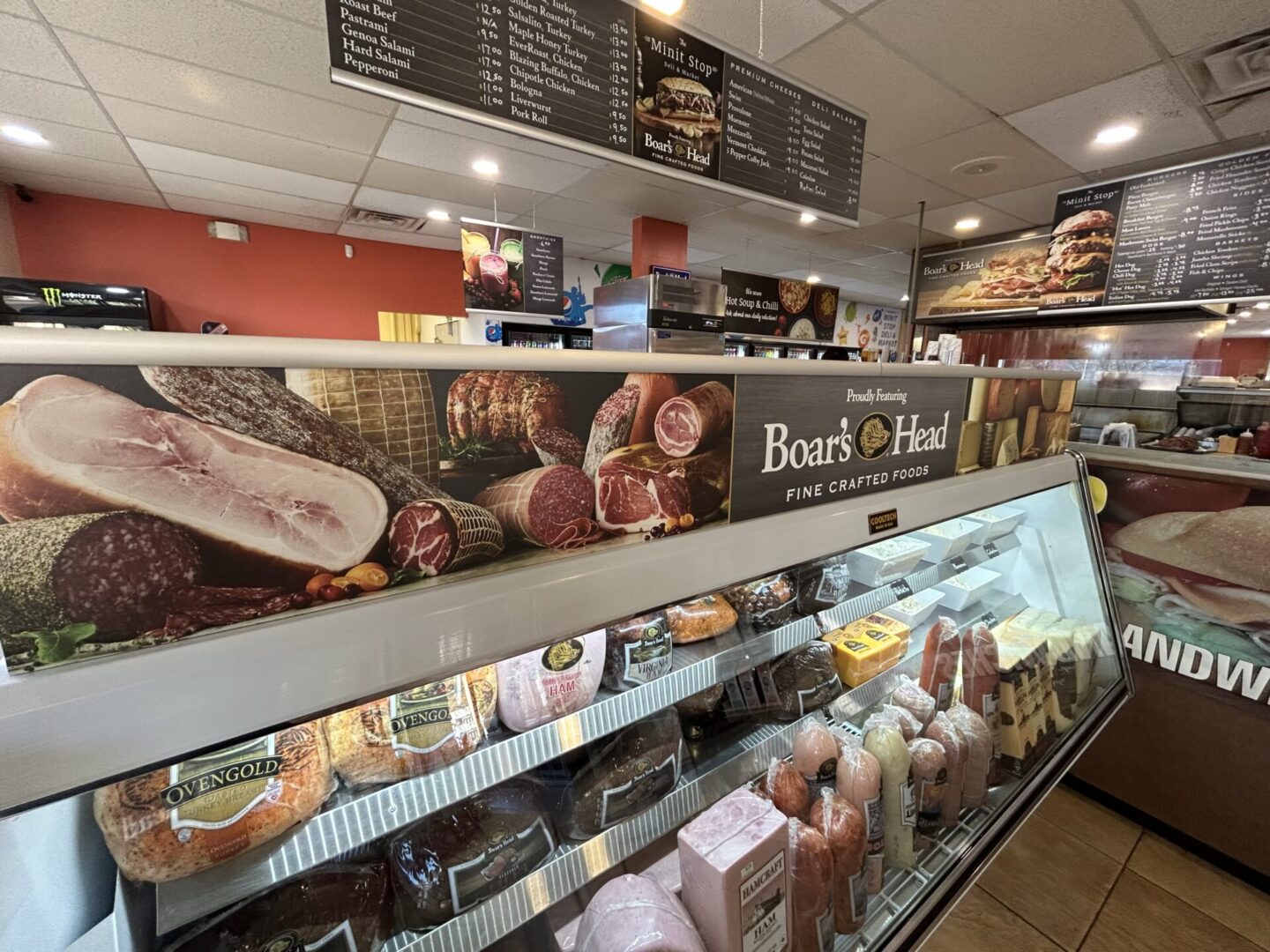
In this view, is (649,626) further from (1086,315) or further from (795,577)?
(1086,315)

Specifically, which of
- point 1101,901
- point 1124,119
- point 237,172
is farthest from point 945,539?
point 237,172

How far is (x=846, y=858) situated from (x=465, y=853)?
757 mm

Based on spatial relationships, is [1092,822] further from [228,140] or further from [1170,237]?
[228,140]

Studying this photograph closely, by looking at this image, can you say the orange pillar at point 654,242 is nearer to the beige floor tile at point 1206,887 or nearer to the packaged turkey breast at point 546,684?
the packaged turkey breast at point 546,684

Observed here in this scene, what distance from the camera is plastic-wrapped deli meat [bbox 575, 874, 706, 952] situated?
2.75 ft

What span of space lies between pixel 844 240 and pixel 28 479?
6.91 meters

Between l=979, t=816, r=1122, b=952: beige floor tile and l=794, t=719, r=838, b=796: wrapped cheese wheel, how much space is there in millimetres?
1107

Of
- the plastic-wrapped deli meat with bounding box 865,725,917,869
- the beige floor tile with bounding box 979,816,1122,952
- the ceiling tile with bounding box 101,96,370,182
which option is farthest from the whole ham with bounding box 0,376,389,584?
the ceiling tile with bounding box 101,96,370,182

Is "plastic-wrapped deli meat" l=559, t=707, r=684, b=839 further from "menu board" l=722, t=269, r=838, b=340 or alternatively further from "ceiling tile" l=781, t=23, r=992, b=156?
"menu board" l=722, t=269, r=838, b=340

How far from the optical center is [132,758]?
47cm

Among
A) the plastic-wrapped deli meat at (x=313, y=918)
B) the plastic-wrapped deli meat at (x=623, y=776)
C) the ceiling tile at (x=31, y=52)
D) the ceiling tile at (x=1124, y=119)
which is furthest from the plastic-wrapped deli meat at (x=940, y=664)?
the ceiling tile at (x=31, y=52)

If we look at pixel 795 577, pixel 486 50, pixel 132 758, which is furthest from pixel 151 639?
pixel 486 50

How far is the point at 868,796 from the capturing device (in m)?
1.19

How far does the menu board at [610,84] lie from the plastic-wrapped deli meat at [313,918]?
1.76m
